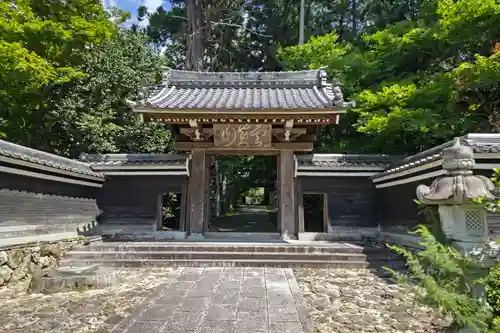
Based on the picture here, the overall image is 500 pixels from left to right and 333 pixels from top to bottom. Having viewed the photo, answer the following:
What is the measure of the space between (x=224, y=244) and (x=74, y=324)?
4.51 m

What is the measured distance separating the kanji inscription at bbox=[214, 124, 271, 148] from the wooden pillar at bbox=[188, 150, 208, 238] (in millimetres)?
718

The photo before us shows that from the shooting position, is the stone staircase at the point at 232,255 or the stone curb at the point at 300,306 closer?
the stone curb at the point at 300,306

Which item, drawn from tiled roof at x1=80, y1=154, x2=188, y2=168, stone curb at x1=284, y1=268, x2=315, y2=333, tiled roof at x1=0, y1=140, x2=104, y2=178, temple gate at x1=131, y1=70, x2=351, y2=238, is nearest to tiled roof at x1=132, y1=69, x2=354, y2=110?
temple gate at x1=131, y1=70, x2=351, y2=238

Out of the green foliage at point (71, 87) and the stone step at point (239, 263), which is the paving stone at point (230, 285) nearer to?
the stone step at point (239, 263)

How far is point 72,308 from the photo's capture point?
4582 mm

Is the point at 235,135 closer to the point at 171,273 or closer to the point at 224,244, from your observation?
the point at 224,244

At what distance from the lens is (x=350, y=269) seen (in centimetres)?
728

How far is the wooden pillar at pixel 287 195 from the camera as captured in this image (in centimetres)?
955

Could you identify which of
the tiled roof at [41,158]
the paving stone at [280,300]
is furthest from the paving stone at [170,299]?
the tiled roof at [41,158]

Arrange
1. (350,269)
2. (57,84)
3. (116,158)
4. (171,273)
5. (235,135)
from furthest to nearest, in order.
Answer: (57,84) < (116,158) < (235,135) < (350,269) < (171,273)

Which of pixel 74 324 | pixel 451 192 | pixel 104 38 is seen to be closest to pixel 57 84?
pixel 104 38

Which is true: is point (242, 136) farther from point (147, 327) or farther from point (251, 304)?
point (147, 327)

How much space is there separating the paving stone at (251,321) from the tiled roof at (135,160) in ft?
20.7

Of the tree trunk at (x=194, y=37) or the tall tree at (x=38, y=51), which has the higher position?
the tree trunk at (x=194, y=37)
